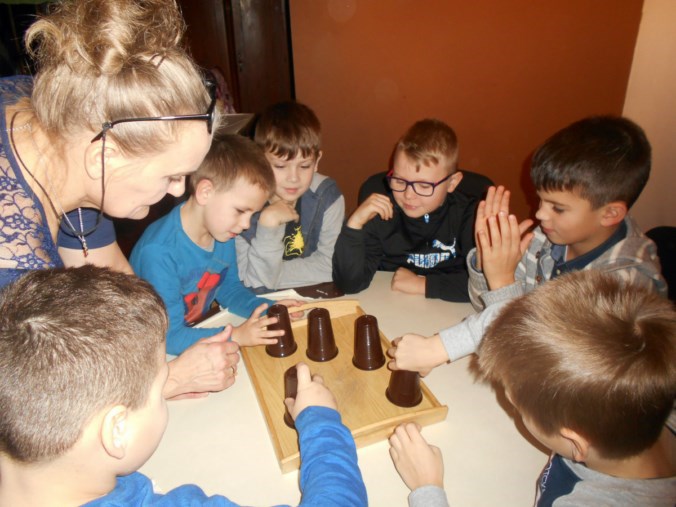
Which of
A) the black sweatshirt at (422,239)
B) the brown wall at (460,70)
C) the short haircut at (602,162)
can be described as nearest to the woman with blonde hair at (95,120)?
the black sweatshirt at (422,239)

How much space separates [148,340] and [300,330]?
0.64 metres

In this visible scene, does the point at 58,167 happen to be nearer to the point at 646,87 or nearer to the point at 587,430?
the point at 587,430

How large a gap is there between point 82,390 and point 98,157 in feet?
1.49

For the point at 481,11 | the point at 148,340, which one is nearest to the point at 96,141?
the point at 148,340

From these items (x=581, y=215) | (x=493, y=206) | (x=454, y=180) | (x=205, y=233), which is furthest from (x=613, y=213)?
(x=205, y=233)

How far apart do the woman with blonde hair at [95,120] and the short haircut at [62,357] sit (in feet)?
0.94

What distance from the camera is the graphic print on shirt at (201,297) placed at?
4.79ft

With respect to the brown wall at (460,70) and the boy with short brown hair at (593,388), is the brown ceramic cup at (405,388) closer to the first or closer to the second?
the boy with short brown hair at (593,388)

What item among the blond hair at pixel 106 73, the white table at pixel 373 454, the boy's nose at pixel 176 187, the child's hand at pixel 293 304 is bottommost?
the white table at pixel 373 454

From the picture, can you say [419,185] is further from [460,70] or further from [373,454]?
[460,70]

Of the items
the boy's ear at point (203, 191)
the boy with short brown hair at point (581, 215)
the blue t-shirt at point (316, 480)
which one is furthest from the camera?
the boy's ear at point (203, 191)

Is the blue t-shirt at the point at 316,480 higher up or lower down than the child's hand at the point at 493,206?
lower down

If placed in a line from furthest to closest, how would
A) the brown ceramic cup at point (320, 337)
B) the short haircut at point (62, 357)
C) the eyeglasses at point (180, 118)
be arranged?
the brown ceramic cup at point (320, 337) < the eyeglasses at point (180, 118) < the short haircut at point (62, 357)

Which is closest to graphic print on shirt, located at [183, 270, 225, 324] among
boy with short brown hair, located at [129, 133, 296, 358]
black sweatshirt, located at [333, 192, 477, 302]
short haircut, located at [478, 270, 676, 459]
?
boy with short brown hair, located at [129, 133, 296, 358]
